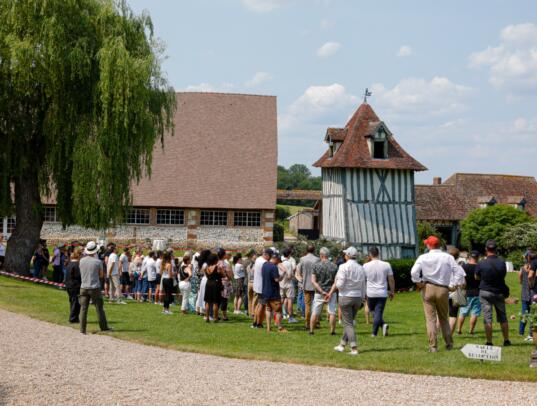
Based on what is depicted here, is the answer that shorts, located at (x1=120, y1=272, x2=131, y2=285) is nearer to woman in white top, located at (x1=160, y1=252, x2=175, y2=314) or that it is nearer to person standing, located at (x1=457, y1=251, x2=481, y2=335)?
woman in white top, located at (x1=160, y1=252, x2=175, y2=314)

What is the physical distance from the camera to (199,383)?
8.30m

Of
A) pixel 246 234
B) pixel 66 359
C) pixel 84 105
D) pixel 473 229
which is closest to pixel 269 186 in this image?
pixel 246 234

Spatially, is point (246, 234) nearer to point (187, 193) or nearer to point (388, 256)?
point (187, 193)

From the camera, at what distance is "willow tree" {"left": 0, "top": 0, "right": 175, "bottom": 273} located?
19641 millimetres

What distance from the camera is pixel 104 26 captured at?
2081 cm

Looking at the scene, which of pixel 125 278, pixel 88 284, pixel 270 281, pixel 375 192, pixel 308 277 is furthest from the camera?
pixel 375 192

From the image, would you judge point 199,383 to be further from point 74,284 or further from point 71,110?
→ point 71,110

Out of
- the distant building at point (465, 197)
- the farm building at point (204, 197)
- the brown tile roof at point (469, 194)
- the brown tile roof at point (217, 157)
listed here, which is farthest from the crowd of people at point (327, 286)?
the brown tile roof at point (469, 194)

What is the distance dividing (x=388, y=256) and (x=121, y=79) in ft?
51.9

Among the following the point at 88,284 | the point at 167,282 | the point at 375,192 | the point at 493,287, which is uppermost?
the point at 375,192

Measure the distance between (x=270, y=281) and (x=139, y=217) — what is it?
23.0 meters

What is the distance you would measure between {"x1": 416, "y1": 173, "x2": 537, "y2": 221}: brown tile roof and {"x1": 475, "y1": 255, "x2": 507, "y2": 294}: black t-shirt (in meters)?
30.8

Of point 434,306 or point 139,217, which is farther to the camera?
point 139,217

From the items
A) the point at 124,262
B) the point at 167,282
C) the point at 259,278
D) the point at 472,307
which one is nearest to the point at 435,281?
the point at 472,307
